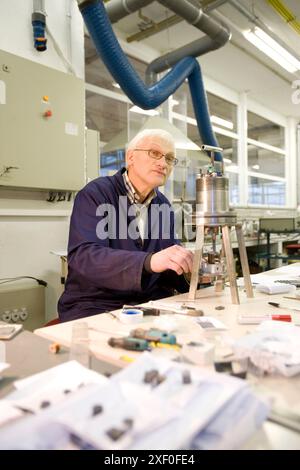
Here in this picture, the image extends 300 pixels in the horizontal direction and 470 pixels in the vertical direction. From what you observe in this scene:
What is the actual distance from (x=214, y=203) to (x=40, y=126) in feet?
4.94

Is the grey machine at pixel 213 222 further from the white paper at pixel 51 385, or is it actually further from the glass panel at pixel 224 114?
the glass panel at pixel 224 114

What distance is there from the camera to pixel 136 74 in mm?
2367

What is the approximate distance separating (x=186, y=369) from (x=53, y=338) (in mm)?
385

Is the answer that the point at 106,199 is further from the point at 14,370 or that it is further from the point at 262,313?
the point at 14,370

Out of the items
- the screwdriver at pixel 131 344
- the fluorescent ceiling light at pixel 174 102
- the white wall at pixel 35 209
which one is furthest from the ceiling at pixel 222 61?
the screwdriver at pixel 131 344

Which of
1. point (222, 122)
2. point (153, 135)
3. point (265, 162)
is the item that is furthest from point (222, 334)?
point (265, 162)

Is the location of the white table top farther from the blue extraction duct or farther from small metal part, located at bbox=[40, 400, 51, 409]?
the blue extraction duct

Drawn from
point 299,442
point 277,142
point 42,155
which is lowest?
point 299,442

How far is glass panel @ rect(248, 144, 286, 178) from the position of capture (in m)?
5.77

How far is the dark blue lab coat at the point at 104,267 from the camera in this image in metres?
1.12

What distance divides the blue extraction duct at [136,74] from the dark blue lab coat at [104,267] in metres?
0.47

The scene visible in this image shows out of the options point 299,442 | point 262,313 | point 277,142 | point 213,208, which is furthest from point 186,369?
point 277,142

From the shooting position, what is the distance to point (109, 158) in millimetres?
3396

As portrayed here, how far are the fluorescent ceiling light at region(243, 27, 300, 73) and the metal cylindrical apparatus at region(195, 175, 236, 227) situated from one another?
2.75 metres
